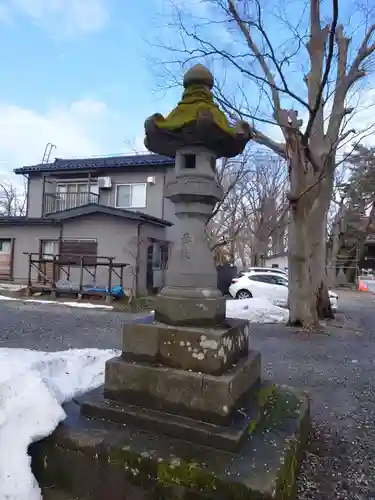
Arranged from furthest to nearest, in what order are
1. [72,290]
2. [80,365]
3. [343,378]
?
1. [72,290]
2. [343,378]
3. [80,365]

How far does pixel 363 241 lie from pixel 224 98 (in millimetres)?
24110

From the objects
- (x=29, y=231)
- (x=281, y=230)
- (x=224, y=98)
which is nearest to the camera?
(x=224, y=98)

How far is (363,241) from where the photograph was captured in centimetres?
2808

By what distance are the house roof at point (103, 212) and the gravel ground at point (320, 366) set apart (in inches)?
164

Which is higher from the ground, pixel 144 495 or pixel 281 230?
pixel 281 230

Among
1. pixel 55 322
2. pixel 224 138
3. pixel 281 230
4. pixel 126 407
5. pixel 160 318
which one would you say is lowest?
pixel 55 322

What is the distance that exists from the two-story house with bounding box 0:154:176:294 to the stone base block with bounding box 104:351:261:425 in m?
10.6

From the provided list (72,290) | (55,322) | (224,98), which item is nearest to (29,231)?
(72,290)

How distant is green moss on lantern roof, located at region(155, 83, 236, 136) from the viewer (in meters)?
2.70

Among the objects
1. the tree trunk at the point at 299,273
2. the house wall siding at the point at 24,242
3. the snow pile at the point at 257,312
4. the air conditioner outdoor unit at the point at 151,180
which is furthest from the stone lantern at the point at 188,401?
the house wall siding at the point at 24,242

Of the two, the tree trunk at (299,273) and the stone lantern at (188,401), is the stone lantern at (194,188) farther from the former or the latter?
the tree trunk at (299,273)

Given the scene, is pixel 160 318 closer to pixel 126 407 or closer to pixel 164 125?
pixel 126 407

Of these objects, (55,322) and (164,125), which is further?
(55,322)

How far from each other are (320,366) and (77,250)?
11061 millimetres
